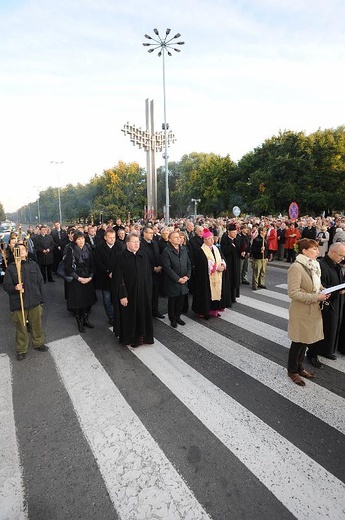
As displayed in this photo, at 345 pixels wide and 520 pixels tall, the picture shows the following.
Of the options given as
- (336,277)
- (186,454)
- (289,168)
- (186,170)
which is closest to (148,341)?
(186,454)

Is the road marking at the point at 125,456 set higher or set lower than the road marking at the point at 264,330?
lower

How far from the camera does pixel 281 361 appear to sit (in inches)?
187

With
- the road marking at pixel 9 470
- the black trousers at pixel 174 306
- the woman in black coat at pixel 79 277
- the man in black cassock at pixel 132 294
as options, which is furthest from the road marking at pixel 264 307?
the road marking at pixel 9 470

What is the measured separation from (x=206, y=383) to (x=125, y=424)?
1266mm

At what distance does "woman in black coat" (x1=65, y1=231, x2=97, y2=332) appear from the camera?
240 inches

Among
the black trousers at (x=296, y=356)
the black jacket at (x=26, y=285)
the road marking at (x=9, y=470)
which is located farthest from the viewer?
the black jacket at (x=26, y=285)

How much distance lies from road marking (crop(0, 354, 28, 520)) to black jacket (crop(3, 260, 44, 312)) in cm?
143

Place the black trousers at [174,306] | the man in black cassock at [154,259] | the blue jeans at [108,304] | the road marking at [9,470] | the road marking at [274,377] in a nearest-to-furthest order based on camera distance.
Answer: the road marking at [9,470], the road marking at [274,377], the black trousers at [174,306], the blue jeans at [108,304], the man in black cassock at [154,259]

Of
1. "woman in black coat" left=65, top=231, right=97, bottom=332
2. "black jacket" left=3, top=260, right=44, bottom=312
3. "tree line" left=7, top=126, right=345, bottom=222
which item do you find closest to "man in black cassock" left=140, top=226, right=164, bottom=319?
"woman in black coat" left=65, top=231, right=97, bottom=332

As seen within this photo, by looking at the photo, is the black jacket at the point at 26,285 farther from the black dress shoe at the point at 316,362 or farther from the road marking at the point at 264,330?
the black dress shoe at the point at 316,362

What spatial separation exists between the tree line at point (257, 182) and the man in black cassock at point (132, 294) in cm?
3049

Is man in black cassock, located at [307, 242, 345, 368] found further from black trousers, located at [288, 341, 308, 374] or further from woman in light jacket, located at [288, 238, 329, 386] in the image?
black trousers, located at [288, 341, 308, 374]

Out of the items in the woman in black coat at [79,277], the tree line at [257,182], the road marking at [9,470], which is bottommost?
the road marking at [9,470]

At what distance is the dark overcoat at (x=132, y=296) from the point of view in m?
5.22
